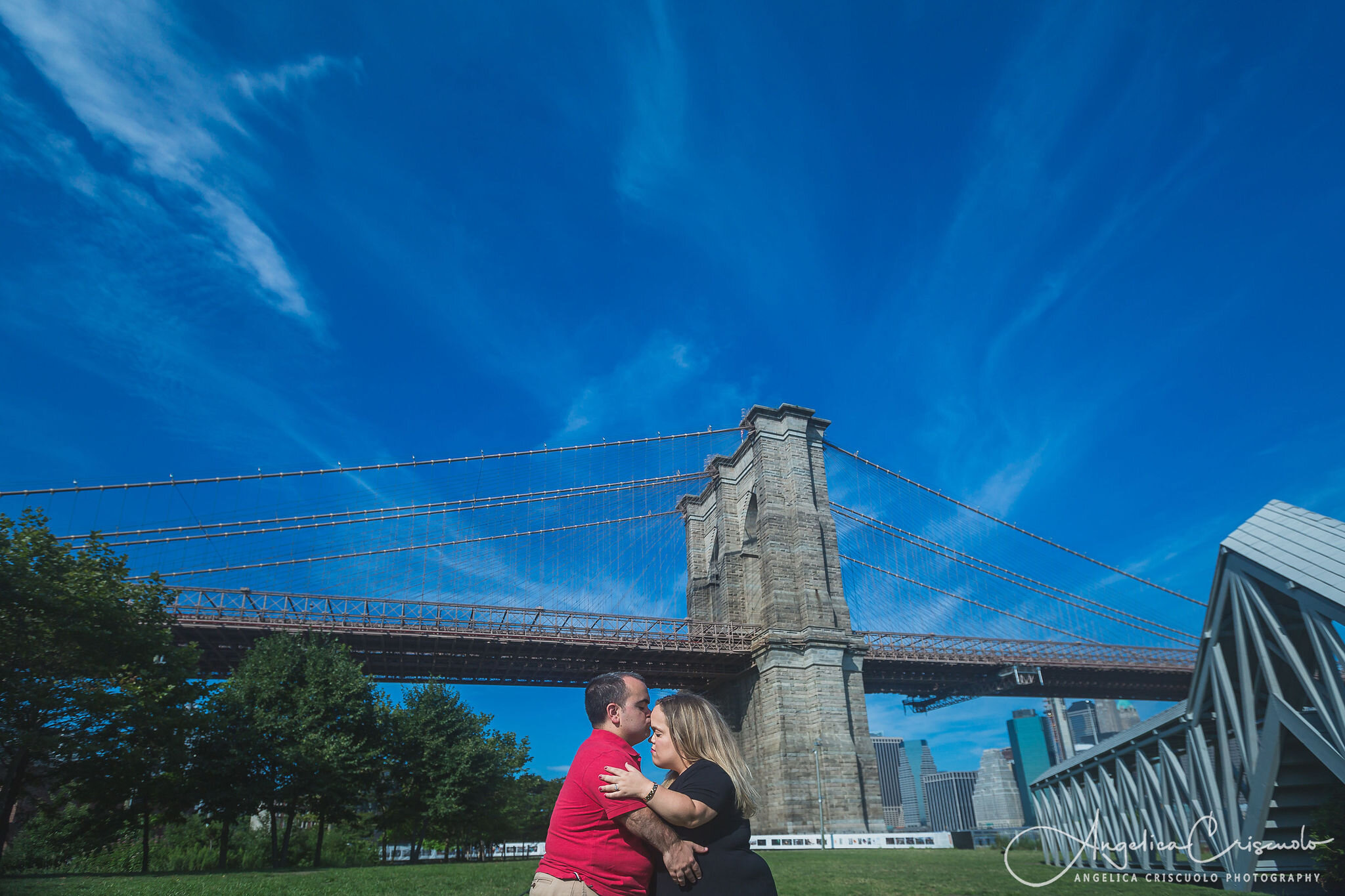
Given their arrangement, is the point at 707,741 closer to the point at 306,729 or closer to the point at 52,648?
the point at 52,648

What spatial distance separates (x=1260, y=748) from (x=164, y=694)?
1018 inches

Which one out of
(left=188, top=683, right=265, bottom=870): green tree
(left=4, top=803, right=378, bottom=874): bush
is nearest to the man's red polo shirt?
(left=4, top=803, right=378, bottom=874): bush

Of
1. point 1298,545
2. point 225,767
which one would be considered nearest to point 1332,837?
point 1298,545

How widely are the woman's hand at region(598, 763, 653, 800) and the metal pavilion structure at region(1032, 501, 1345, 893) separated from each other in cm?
1101

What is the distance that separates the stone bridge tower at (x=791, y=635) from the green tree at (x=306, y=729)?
17.3 meters

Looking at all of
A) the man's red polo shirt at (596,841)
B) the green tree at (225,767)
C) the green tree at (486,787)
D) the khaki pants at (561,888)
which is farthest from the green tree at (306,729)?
A: the man's red polo shirt at (596,841)

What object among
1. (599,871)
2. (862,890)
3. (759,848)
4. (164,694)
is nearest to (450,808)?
(164,694)

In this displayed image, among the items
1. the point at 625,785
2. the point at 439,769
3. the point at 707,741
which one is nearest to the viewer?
the point at 625,785

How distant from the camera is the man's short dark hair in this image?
347 cm

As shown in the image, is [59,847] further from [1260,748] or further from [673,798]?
[1260,748]

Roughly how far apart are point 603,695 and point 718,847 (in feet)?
2.81

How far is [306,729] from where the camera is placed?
23.9m

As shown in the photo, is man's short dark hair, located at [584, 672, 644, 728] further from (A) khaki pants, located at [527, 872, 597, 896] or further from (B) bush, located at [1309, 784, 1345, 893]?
(B) bush, located at [1309, 784, 1345, 893]

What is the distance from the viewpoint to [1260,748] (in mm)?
11891
